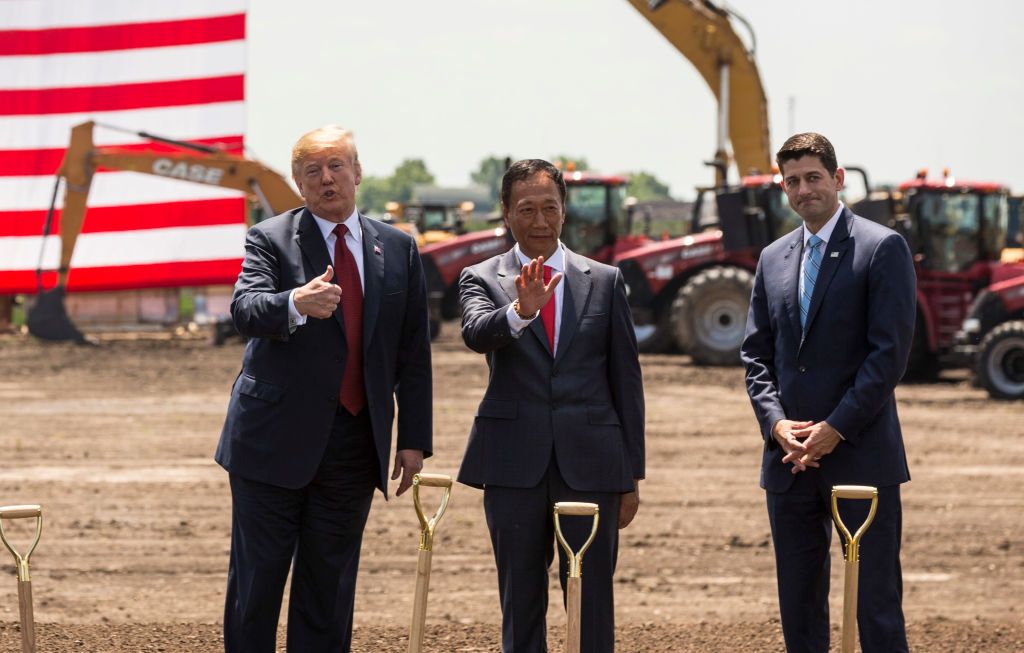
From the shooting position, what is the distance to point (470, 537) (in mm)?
9008

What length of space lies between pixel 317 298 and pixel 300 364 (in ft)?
1.26

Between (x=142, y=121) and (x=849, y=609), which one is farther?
(x=142, y=121)

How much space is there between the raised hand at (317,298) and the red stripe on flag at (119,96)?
2488cm

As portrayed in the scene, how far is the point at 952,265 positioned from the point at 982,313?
133cm

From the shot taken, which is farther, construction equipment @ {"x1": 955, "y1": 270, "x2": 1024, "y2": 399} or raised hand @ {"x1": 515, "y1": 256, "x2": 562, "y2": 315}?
construction equipment @ {"x1": 955, "y1": 270, "x2": 1024, "y2": 399}

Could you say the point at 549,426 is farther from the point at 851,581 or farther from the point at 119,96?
the point at 119,96

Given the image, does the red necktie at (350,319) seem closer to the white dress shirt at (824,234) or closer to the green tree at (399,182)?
Answer: the white dress shirt at (824,234)

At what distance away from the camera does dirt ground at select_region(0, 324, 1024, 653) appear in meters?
6.52

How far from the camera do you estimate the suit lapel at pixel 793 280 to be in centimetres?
461

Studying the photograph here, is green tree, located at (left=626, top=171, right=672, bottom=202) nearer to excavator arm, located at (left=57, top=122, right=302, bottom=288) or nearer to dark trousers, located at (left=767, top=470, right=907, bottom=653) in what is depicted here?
excavator arm, located at (left=57, top=122, right=302, bottom=288)

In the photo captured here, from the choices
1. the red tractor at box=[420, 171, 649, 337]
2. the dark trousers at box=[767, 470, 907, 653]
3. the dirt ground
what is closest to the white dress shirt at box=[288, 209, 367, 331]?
the dark trousers at box=[767, 470, 907, 653]

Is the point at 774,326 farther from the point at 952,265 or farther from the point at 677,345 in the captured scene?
the point at 677,345

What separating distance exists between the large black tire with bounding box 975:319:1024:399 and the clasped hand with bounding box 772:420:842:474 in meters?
12.5

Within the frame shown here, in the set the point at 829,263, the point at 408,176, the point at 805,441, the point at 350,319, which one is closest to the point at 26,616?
the point at 350,319
